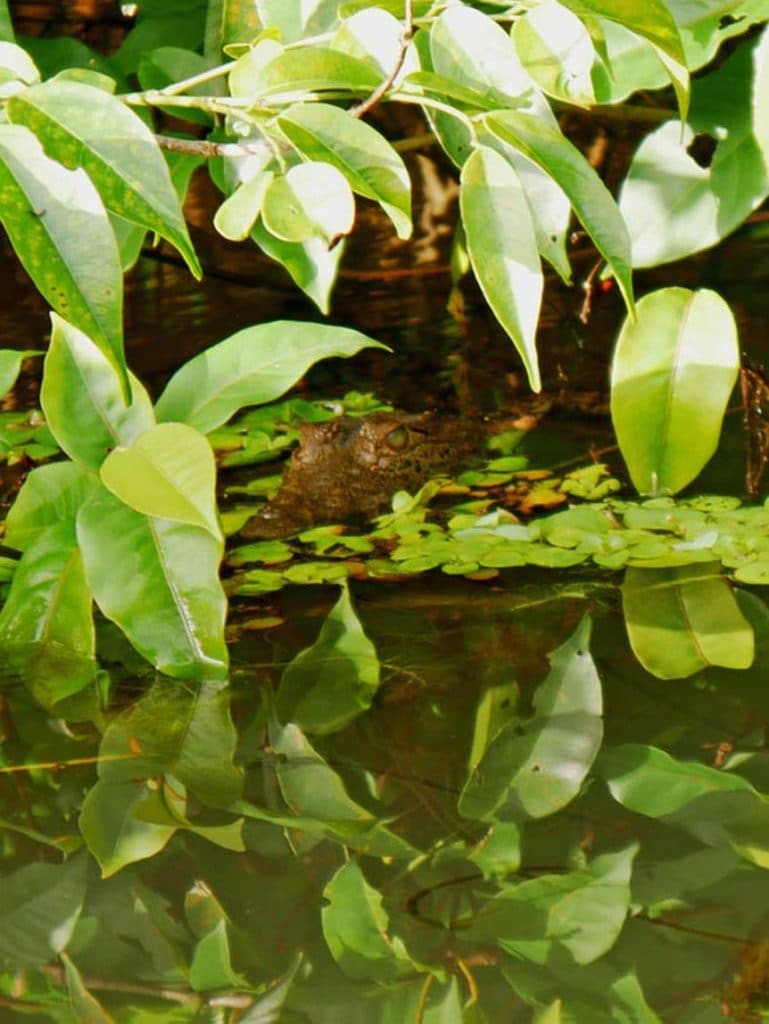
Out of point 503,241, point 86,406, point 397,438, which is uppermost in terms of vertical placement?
point 503,241

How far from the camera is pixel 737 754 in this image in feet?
3.08

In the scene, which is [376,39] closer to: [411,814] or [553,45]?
[553,45]

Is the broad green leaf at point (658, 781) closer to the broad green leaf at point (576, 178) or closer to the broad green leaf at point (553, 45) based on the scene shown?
the broad green leaf at point (576, 178)

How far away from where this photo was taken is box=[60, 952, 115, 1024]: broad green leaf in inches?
26.7

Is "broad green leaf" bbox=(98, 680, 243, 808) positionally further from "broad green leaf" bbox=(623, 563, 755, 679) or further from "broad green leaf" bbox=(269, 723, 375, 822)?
"broad green leaf" bbox=(623, 563, 755, 679)

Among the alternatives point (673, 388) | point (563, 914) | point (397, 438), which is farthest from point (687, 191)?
point (563, 914)

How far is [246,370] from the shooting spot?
1.22 metres

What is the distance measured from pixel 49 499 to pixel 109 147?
15.9 inches

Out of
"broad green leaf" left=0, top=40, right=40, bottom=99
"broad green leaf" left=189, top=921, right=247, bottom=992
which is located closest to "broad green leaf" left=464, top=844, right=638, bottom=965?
"broad green leaf" left=189, top=921, right=247, bottom=992

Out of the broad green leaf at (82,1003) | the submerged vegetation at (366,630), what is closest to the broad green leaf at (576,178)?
the submerged vegetation at (366,630)

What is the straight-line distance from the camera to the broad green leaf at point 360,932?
0.71 m

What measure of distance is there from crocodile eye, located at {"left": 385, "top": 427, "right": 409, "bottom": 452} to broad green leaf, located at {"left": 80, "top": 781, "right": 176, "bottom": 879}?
2.56 ft

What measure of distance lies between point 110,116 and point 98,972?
498 millimetres

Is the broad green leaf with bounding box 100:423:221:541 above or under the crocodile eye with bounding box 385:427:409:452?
above
